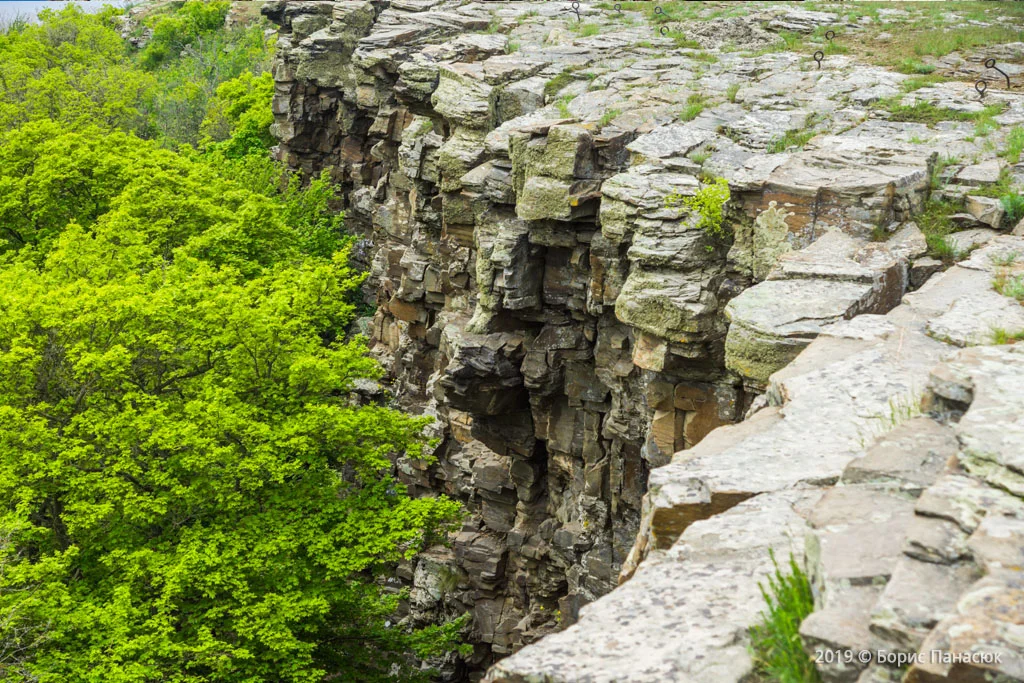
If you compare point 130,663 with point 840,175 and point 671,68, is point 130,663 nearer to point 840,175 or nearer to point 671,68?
point 840,175

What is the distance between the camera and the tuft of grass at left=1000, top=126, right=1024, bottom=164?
16850 millimetres

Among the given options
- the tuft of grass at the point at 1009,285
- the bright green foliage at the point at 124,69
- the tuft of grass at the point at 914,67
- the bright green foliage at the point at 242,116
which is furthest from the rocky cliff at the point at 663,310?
the bright green foliage at the point at 242,116

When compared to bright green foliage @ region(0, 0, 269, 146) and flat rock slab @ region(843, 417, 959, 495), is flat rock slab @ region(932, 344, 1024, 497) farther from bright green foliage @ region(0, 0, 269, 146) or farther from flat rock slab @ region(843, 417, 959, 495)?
bright green foliage @ region(0, 0, 269, 146)

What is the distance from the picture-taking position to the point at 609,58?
1154 inches

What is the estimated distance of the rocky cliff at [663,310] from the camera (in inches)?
286

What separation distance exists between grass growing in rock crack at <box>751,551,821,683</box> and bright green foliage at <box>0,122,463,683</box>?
39.0ft

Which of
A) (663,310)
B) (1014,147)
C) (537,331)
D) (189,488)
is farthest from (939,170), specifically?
(189,488)

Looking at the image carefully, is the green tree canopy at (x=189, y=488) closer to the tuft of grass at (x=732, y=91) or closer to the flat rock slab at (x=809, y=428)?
the tuft of grass at (x=732, y=91)

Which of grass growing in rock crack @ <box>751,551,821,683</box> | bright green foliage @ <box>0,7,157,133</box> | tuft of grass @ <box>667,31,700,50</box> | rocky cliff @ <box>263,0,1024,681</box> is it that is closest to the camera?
grass growing in rock crack @ <box>751,551,821,683</box>

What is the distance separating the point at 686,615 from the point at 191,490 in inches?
536

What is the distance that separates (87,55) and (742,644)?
6394 cm

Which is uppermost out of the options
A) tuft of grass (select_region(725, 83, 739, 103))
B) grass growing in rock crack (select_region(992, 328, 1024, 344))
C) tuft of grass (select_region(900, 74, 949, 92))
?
tuft of grass (select_region(900, 74, 949, 92))

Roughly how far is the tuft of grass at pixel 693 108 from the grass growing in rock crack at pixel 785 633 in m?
17.2

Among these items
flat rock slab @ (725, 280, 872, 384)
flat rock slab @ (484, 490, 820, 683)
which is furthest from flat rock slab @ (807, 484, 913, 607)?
flat rock slab @ (725, 280, 872, 384)
